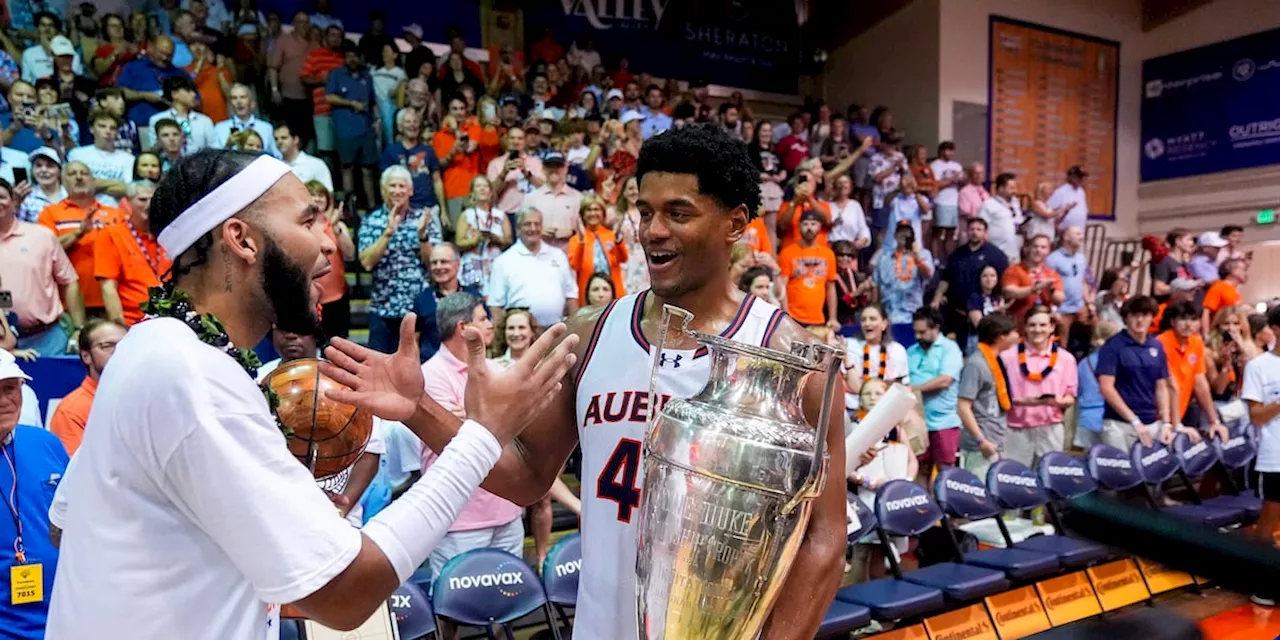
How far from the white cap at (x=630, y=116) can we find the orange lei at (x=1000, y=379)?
4474mm

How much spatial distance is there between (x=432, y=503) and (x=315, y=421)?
0.65 m

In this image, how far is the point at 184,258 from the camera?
164 centimetres

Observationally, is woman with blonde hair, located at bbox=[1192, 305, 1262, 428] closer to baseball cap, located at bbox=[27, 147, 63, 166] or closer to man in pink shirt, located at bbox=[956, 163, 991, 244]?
man in pink shirt, located at bbox=[956, 163, 991, 244]

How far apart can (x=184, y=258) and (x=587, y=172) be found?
7596 millimetres

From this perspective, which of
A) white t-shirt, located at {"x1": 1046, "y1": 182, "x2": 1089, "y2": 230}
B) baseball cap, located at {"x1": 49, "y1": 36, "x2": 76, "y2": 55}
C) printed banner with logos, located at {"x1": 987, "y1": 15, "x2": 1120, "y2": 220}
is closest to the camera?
baseball cap, located at {"x1": 49, "y1": 36, "x2": 76, "y2": 55}

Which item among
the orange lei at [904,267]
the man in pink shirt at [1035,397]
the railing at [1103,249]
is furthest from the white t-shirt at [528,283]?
the railing at [1103,249]

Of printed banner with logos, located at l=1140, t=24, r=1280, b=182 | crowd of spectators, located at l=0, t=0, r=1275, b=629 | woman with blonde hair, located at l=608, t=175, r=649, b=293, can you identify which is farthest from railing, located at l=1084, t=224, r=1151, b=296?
woman with blonde hair, located at l=608, t=175, r=649, b=293

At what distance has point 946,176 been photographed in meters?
12.2

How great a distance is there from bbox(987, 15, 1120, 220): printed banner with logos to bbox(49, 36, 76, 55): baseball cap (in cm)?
1229

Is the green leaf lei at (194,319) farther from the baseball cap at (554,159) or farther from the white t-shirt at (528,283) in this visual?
the baseball cap at (554,159)

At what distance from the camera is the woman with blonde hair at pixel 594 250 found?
762 centimetres

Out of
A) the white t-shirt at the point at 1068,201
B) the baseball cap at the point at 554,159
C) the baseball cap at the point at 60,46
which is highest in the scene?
the baseball cap at the point at 60,46

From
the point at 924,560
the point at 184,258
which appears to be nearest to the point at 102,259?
the point at 184,258

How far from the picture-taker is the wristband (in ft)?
4.85
